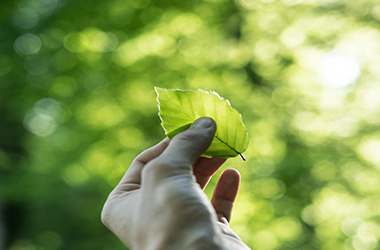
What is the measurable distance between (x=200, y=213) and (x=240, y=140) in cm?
33

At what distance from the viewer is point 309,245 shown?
11.7ft

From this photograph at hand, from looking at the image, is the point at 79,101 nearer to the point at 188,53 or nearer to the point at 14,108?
the point at 14,108

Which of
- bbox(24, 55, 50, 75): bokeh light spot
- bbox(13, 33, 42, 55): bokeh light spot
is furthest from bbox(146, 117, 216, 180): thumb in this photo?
bbox(13, 33, 42, 55): bokeh light spot

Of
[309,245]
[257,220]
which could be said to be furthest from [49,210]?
[309,245]

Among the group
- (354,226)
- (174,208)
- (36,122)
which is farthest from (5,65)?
(354,226)

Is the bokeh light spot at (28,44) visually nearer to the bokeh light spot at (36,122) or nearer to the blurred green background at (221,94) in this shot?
the blurred green background at (221,94)

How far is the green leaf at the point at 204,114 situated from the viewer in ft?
3.17

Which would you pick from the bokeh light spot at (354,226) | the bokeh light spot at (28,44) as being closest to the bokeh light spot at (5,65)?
the bokeh light spot at (28,44)

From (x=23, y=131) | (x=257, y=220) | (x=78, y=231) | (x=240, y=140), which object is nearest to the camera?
(x=240, y=140)

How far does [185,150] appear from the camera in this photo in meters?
0.90

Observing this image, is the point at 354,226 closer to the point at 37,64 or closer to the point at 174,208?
the point at 174,208

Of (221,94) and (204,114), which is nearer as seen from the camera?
(204,114)

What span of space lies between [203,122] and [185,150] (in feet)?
0.42

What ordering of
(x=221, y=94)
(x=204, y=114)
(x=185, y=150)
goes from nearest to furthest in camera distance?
1. (x=185, y=150)
2. (x=204, y=114)
3. (x=221, y=94)
